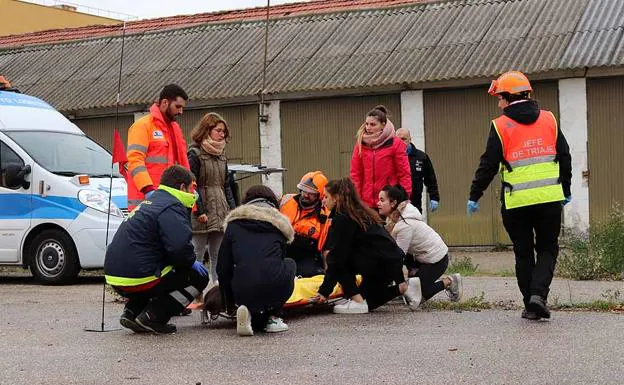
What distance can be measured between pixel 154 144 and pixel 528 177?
3249 millimetres

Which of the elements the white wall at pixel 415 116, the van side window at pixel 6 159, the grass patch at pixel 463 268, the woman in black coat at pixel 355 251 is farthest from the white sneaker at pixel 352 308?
the white wall at pixel 415 116

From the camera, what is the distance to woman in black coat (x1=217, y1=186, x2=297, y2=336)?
8609mm

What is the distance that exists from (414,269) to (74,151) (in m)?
5.81

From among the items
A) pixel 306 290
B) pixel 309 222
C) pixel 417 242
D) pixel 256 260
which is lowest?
pixel 306 290

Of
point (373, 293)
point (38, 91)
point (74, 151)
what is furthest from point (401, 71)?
point (373, 293)

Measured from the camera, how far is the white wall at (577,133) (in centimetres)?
1838

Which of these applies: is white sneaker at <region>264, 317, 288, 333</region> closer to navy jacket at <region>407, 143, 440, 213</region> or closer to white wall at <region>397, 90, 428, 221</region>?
navy jacket at <region>407, 143, 440, 213</region>

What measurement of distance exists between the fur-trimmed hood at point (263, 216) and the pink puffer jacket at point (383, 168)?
1882mm

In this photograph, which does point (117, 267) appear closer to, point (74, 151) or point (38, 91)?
point (74, 151)

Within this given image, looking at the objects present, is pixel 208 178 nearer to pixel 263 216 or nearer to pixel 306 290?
pixel 306 290

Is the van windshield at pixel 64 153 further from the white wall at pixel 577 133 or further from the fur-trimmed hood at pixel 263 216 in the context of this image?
the white wall at pixel 577 133

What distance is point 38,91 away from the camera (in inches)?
973

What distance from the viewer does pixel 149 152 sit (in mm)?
9961

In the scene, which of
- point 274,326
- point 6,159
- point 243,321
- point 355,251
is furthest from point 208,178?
point 6,159
